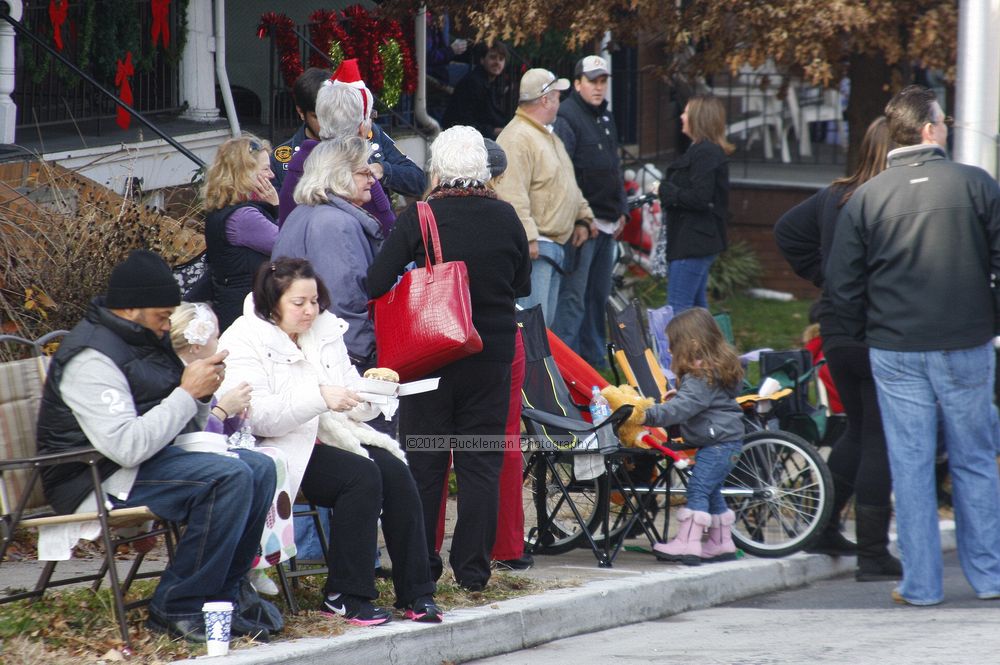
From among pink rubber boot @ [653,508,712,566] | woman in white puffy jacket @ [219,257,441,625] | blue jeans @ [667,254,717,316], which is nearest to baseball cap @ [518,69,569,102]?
blue jeans @ [667,254,717,316]

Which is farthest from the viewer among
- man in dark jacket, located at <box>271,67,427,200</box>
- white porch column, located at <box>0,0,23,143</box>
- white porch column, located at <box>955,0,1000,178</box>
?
white porch column, located at <box>0,0,23,143</box>

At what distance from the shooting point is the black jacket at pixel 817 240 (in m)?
6.78

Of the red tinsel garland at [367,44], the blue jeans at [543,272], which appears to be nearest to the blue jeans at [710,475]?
the blue jeans at [543,272]

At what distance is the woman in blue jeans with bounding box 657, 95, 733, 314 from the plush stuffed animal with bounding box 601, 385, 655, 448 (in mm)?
3200

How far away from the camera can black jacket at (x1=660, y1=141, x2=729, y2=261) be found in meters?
10.0

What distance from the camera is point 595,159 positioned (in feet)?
32.3

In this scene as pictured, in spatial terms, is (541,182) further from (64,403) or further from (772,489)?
(64,403)

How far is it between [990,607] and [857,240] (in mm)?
1666

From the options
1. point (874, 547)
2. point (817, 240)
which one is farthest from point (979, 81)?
point (874, 547)

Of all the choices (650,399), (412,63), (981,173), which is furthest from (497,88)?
(981,173)

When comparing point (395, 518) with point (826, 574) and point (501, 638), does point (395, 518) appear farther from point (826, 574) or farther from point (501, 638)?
point (826, 574)

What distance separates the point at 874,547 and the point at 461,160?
2654 millimetres

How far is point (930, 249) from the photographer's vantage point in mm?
6195

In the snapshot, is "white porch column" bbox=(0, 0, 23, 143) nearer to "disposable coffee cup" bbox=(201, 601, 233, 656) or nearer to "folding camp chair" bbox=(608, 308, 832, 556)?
"folding camp chair" bbox=(608, 308, 832, 556)
